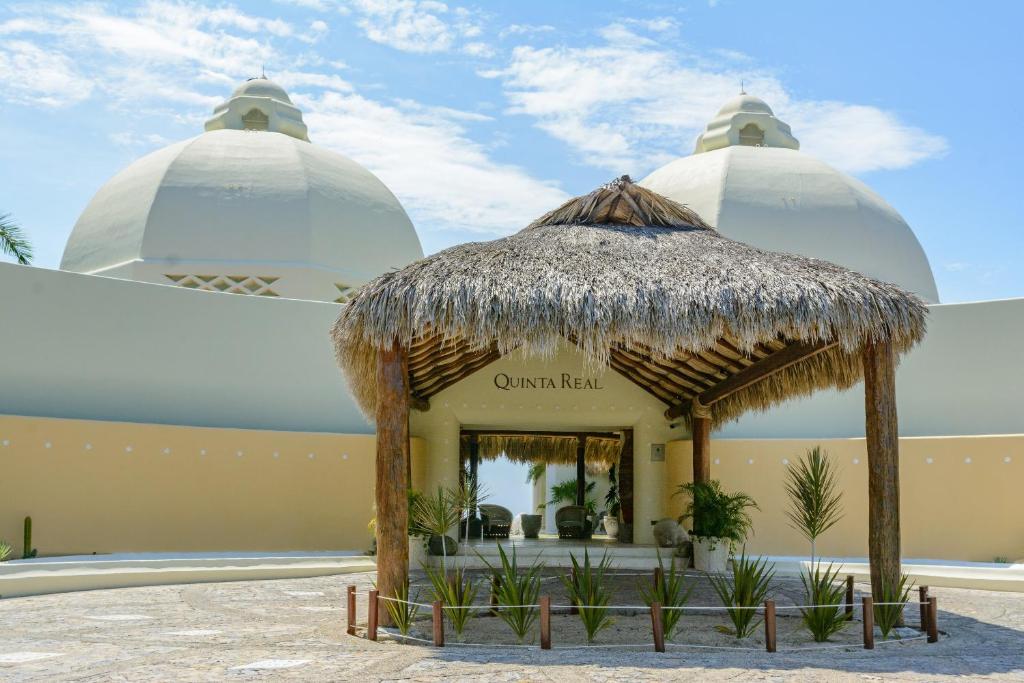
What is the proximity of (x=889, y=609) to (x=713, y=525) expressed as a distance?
14.9ft

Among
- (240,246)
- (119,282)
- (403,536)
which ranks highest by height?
(240,246)

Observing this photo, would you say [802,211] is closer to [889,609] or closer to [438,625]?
[889,609]

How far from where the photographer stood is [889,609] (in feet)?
26.7

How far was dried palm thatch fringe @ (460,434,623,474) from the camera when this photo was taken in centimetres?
1861

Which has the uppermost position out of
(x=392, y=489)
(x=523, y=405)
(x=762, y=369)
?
(x=762, y=369)

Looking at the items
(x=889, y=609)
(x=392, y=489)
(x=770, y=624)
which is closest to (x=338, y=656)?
(x=392, y=489)

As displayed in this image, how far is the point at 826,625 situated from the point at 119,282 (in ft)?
34.5

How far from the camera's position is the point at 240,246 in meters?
18.0

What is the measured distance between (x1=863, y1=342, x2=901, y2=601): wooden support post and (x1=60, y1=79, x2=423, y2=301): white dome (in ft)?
37.1

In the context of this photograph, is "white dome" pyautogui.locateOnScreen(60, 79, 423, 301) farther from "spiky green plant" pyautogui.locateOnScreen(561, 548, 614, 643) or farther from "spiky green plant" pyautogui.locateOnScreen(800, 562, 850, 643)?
"spiky green plant" pyautogui.locateOnScreen(800, 562, 850, 643)

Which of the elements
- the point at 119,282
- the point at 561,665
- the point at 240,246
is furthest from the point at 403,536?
the point at 240,246

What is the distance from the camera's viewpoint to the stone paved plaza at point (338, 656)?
632 cm

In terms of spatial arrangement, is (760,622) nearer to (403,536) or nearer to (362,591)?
(403,536)

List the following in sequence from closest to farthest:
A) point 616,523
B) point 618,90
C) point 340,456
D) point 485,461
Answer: point 618,90 < point 340,456 < point 616,523 < point 485,461
